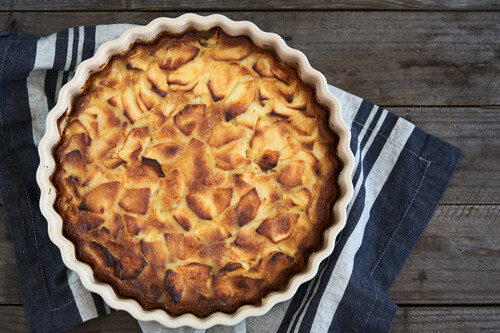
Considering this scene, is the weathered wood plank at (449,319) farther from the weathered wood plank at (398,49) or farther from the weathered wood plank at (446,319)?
the weathered wood plank at (398,49)

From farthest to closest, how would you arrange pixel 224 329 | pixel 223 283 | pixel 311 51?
pixel 311 51
pixel 224 329
pixel 223 283

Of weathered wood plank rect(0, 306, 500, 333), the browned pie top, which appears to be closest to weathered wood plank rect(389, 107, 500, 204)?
weathered wood plank rect(0, 306, 500, 333)

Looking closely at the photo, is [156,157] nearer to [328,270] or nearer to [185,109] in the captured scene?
[185,109]

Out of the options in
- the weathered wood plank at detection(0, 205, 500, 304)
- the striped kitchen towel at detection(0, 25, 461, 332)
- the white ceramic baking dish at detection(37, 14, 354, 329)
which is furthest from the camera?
the weathered wood plank at detection(0, 205, 500, 304)

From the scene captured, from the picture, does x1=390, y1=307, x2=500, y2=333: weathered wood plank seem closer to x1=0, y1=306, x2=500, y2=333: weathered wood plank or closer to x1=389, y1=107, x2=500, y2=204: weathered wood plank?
x1=0, y1=306, x2=500, y2=333: weathered wood plank

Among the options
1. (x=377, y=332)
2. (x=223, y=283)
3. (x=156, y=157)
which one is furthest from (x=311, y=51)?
(x=377, y=332)

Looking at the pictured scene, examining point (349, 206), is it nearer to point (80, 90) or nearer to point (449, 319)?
point (449, 319)

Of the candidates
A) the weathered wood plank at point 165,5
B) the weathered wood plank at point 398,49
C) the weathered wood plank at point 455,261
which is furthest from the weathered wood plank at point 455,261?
the weathered wood plank at point 165,5
